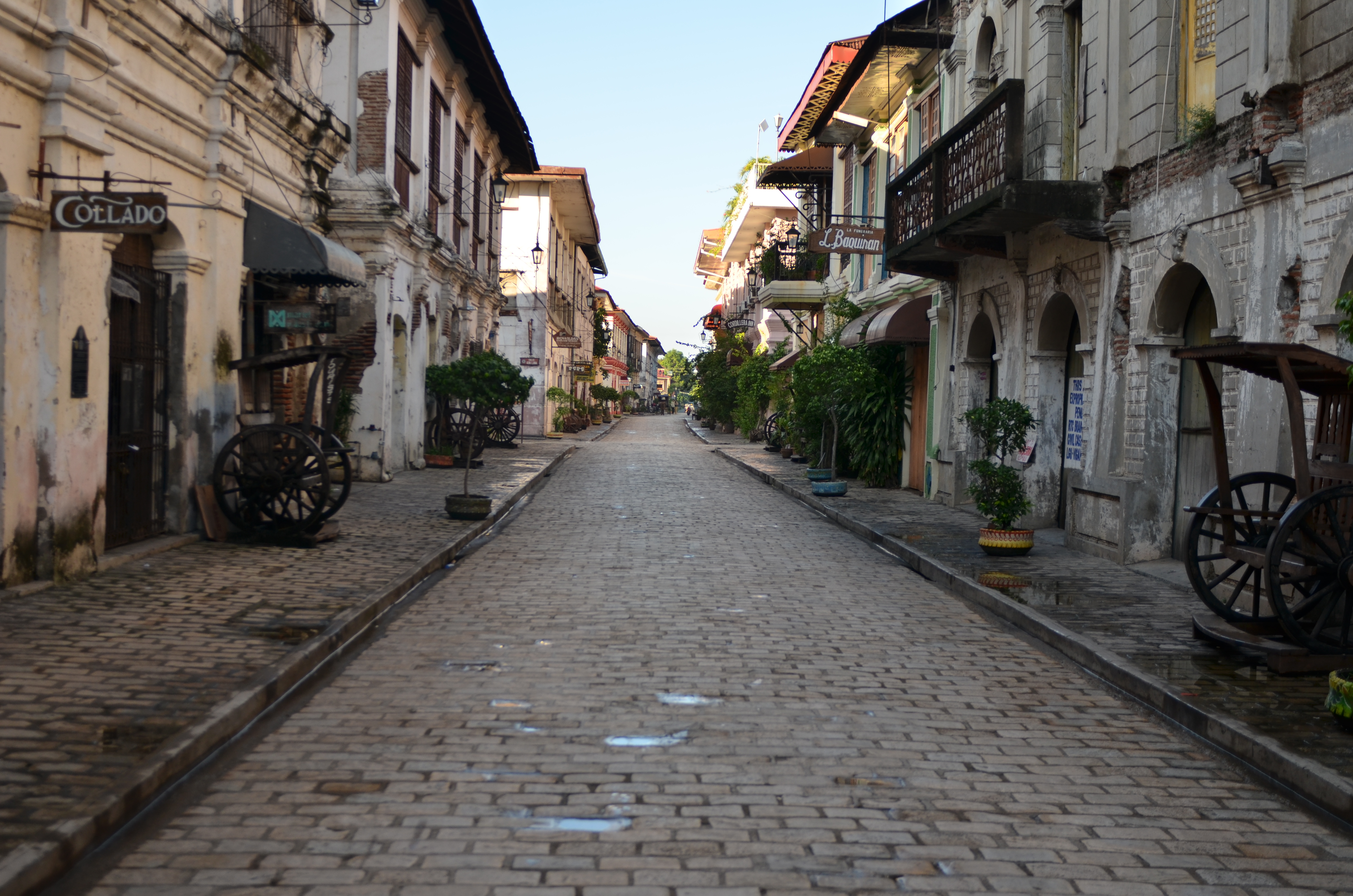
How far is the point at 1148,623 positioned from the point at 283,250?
30.0ft

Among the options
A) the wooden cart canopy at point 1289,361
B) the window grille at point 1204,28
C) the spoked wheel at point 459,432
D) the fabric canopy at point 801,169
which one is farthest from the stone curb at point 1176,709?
the fabric canopy at point 801,169

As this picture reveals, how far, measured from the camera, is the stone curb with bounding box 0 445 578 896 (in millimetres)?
3594

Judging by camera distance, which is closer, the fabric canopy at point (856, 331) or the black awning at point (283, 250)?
the black awning at point (283, 250)

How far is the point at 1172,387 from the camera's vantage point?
11.2 metres

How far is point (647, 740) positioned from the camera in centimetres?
533

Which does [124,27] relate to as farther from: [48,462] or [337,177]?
[337,177]

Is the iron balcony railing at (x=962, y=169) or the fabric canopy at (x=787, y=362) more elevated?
the iron balcony railing at (x=962, y=169)

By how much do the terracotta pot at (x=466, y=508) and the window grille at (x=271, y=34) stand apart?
16.6 ft

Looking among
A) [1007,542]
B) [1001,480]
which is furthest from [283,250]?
[1007,542]

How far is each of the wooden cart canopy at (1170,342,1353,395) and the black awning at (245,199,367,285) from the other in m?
8.81

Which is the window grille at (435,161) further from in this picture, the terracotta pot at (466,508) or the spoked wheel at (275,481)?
the spoked wheel at (275,481)

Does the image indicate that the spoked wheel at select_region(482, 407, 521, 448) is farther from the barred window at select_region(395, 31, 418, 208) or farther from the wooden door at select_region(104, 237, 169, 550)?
the wooden door at select_region(104, 237, 169, 550)

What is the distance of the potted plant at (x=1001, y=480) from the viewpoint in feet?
38.1

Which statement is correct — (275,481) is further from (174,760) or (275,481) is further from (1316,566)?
(1316,566)
